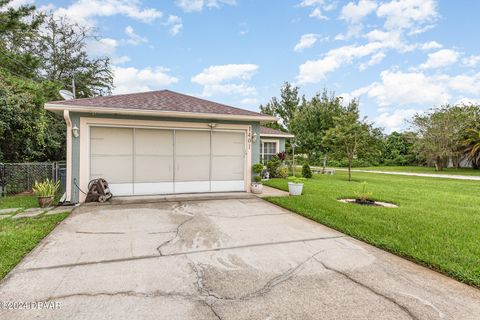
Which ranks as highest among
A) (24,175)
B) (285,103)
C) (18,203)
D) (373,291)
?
(285,103)

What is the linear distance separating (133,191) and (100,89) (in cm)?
1565

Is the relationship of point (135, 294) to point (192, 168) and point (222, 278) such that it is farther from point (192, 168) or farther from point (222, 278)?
point (192, 168)

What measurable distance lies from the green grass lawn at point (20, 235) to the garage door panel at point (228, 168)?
4524 millimetres

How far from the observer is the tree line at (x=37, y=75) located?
31.9 ft

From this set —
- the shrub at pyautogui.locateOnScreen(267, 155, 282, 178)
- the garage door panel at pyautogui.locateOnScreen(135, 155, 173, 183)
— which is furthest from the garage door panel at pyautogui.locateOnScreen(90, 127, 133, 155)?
the shrub at pyautogui.locateOnScreen(267, 155, 282, 178)

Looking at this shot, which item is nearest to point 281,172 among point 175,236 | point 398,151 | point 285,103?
point 175,236

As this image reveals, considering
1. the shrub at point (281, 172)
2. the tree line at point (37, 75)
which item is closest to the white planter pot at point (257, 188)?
the shrub at point (281, 172)

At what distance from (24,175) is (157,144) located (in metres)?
5.72

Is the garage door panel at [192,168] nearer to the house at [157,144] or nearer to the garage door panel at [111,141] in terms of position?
the house at [157,144]

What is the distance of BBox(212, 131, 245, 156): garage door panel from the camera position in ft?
29.9

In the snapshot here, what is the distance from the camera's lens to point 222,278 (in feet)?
10.4

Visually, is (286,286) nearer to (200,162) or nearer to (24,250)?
(24,250)

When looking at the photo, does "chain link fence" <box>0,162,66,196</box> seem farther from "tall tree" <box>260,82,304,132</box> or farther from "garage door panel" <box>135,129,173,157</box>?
"tall tree" <box>260,82,304,132</box>

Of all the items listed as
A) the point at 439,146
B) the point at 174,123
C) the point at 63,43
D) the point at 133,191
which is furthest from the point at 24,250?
the point at 439,146
